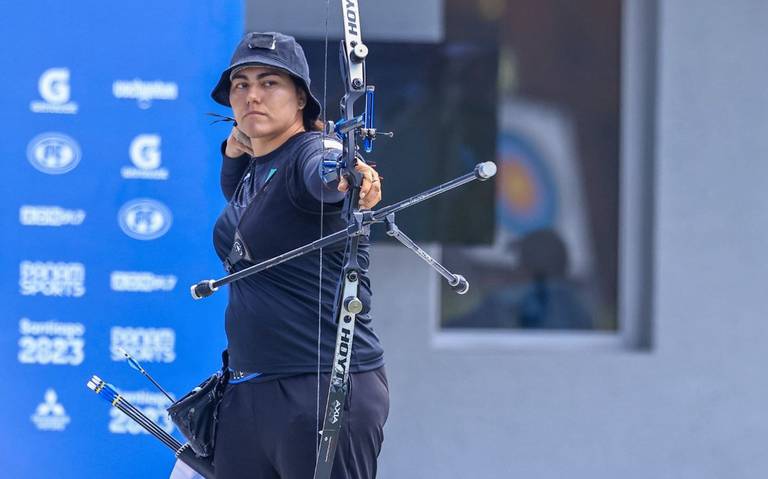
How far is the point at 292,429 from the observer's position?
2537 mm

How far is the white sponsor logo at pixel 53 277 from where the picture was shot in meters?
3.79

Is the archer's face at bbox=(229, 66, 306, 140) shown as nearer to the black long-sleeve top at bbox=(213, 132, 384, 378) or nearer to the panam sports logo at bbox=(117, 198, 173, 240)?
the black long-sleeve top at bbox=(213, 132, 384, 378)

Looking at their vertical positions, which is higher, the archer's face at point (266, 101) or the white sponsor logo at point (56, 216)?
the archer's face at point (266, 101)

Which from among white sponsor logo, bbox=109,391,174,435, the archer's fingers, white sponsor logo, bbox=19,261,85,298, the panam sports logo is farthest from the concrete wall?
the archer's fingers

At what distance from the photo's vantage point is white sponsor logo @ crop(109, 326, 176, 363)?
381 cm

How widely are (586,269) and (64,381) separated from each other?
2.69 metres

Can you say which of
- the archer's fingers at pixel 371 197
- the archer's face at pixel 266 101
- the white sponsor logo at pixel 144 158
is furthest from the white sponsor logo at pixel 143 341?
the archer's fingers at pixel 371 197

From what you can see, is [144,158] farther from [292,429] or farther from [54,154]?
[292,429]

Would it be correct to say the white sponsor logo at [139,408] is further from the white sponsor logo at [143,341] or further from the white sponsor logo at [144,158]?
the white sponsor logo at [144,158]

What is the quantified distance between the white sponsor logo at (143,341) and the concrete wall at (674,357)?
1.55 m

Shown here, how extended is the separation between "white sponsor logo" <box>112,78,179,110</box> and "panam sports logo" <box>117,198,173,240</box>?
34cm

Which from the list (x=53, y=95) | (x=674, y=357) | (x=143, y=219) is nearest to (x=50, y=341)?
(x=143, y=219)

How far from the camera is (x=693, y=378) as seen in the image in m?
5.18

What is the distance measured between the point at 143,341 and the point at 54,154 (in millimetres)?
705
